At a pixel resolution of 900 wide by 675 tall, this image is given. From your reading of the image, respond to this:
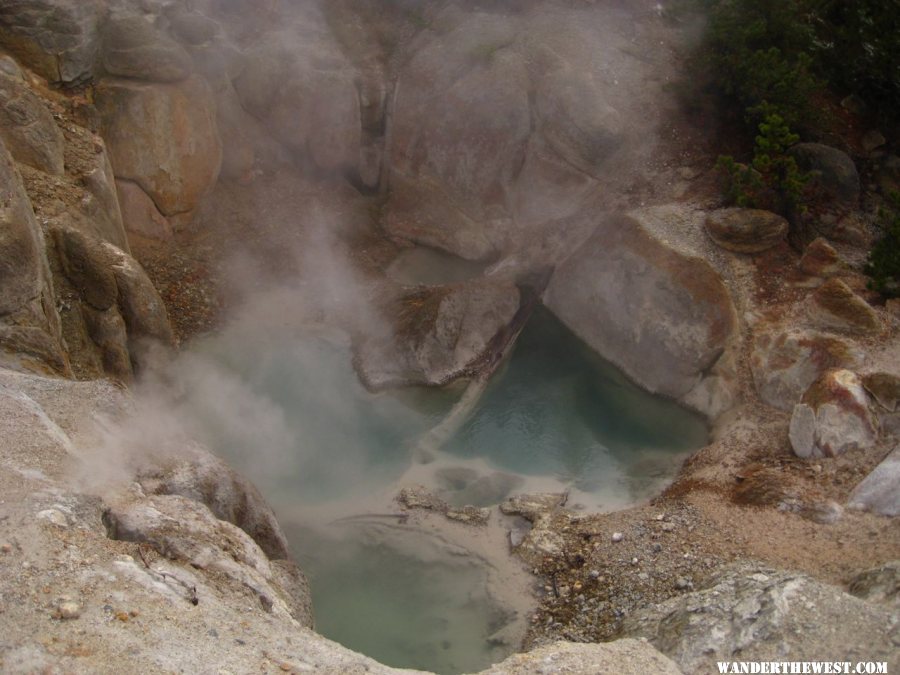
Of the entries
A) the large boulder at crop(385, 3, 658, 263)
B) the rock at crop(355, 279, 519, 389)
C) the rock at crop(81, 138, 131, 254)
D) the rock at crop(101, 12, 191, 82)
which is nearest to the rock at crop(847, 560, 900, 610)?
the rock at crop(355, 279, 519, 389)

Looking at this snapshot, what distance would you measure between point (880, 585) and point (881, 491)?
2.84 m

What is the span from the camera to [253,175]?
20.2 m

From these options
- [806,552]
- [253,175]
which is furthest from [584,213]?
[806,552]

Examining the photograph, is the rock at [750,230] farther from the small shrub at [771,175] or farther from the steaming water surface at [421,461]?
the steaming water surface at [421,461]

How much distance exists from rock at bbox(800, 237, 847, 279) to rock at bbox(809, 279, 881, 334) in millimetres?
534

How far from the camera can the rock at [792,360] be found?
592 inches

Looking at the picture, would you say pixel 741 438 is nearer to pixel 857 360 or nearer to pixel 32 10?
pixel 857 360

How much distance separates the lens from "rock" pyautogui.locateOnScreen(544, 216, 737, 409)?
16.7 metres

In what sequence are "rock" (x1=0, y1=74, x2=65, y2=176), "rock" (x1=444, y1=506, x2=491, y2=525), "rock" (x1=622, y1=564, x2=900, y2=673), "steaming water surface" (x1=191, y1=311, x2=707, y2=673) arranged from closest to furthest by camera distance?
"rock" (x1=622, y1=564, x2=900, y2=673) → "steaming water surface" (x1=191, y1=311, x2=707, y2=673) → "rock" (x1=0, y1=74, x2=65, y2=176) → "rock" (x1=444, y1=506, x2=491, y2=525)

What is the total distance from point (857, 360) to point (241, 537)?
36.5 ft

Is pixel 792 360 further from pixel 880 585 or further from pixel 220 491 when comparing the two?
pixel 220 491

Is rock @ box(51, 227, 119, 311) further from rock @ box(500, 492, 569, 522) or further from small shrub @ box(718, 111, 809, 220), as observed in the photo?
small shrub @ box(718, 111, 809, 220)

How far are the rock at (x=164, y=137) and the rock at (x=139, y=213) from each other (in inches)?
5.2

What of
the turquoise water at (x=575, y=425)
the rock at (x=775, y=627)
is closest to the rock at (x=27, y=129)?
the turquoise water at (x=575, y=425)
